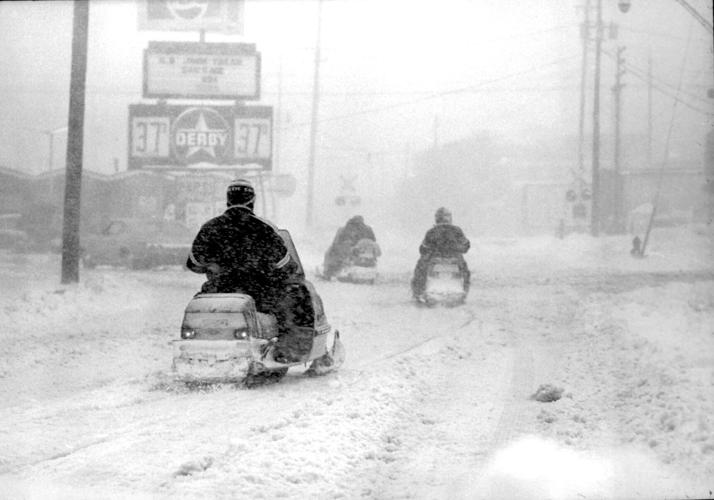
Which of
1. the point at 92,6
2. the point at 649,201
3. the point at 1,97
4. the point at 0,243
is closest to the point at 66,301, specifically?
the point at 92,6

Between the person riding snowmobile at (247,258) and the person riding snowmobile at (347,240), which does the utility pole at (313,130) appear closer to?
the person riding snowmobile at (347,240)

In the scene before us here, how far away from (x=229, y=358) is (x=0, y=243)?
91.5 ft

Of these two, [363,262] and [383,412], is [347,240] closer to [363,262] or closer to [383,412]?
[363,262]

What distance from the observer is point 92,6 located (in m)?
15.5

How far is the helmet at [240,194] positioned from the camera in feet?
23.0

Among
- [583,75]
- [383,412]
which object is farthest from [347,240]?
[583,75]

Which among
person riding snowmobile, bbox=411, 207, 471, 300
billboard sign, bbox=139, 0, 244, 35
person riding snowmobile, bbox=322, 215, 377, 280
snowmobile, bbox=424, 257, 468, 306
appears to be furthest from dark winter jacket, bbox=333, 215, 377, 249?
billboard sign, bbox=139, 0, 244, 35

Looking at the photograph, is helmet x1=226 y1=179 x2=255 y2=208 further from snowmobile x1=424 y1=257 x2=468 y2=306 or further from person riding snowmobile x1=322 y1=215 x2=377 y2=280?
person riding snowmobile x1=322 y1=215 x2=377 y2=280

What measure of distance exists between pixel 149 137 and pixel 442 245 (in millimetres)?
14255

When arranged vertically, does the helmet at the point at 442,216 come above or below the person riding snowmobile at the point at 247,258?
above

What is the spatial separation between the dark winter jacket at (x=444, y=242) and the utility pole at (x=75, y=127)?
5951 millimetres

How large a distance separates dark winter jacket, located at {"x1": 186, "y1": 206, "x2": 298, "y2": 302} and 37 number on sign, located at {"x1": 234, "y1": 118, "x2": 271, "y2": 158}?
19746 millimetres

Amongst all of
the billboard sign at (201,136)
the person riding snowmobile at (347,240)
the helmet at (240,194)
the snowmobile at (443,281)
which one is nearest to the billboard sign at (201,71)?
the billboard sign at (201,136)

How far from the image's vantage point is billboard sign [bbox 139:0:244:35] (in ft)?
78.0
